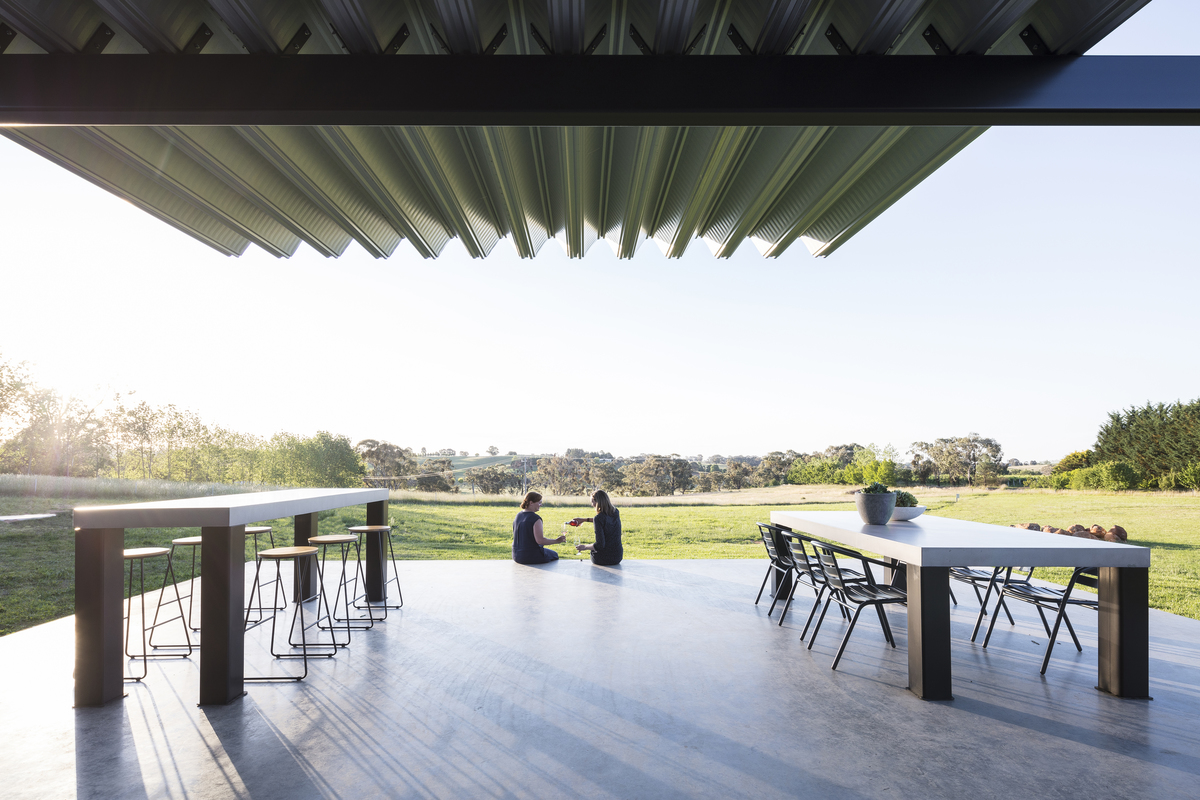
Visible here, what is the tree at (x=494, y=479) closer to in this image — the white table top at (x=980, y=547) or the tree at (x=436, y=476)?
the tree at (x=436, y=476)

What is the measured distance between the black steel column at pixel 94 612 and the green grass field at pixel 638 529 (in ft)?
14.9

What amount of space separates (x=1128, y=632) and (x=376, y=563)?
6117mm

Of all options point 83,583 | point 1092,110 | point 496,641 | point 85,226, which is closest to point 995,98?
point 1092,110

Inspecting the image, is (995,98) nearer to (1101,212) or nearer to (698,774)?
(698,774)

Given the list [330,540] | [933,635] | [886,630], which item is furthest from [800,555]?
[330,540]

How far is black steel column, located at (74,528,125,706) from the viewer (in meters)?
3.53

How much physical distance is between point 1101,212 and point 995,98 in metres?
26.5

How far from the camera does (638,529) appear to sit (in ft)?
51.3

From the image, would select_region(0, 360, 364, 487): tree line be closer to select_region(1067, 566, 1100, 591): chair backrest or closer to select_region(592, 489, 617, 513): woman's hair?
select_region(592, 489, 617, 513): woman's hair

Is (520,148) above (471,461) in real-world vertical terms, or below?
above

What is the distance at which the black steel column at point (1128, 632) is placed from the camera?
362 cm

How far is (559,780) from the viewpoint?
8.63 ft

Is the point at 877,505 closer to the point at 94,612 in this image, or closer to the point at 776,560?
the point at 776,560

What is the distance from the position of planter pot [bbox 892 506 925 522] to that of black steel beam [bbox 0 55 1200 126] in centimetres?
368
